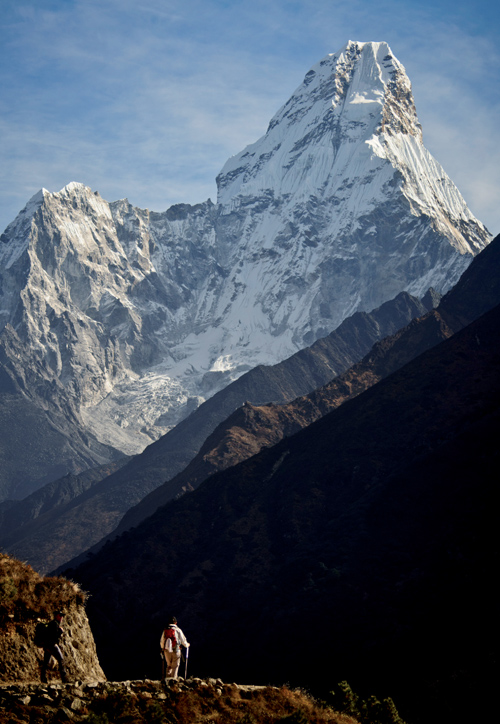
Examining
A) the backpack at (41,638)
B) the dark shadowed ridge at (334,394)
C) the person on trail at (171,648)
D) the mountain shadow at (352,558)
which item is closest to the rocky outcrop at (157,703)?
the person on trail at (171,648)

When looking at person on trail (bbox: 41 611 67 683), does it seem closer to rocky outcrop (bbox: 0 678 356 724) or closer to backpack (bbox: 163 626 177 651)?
rocky outcrop (bbox: 0 678 356 724)

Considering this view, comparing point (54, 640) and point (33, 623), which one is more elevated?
point (33, 623)

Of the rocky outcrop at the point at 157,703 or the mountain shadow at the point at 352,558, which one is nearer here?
the rocky outcrop at the point at 157,703

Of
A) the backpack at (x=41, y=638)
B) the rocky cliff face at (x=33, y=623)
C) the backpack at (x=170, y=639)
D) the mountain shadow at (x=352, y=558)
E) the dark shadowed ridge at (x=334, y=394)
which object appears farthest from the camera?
the dark shadowed ridge at (x=334, y=394)

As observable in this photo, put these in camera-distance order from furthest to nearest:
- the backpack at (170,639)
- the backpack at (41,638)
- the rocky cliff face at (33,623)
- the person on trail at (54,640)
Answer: the backpack at (170,639)
the backpack at (41,638)
the person on trail at (54,640)
the rocky cliff face at (33,623)

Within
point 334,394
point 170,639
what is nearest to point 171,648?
point 170,639

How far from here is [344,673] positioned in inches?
2153

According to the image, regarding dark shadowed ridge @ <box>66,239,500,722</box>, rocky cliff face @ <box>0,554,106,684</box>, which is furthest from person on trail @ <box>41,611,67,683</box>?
dark shadowed ridge @ <box>66,239,500,722</box>

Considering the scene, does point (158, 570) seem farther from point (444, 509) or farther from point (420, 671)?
point (420, 671)

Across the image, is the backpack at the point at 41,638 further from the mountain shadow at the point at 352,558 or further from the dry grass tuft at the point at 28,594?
the mountain shadow at the point at 352,558

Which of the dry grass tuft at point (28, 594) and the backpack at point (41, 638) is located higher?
the dry grass tuft at point (28, 594)

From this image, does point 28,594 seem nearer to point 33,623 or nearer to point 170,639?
point 33,623

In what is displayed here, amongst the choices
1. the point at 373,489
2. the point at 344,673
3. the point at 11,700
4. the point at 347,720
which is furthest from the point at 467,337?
the point at 11,700

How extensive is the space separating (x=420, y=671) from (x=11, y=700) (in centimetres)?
3309
